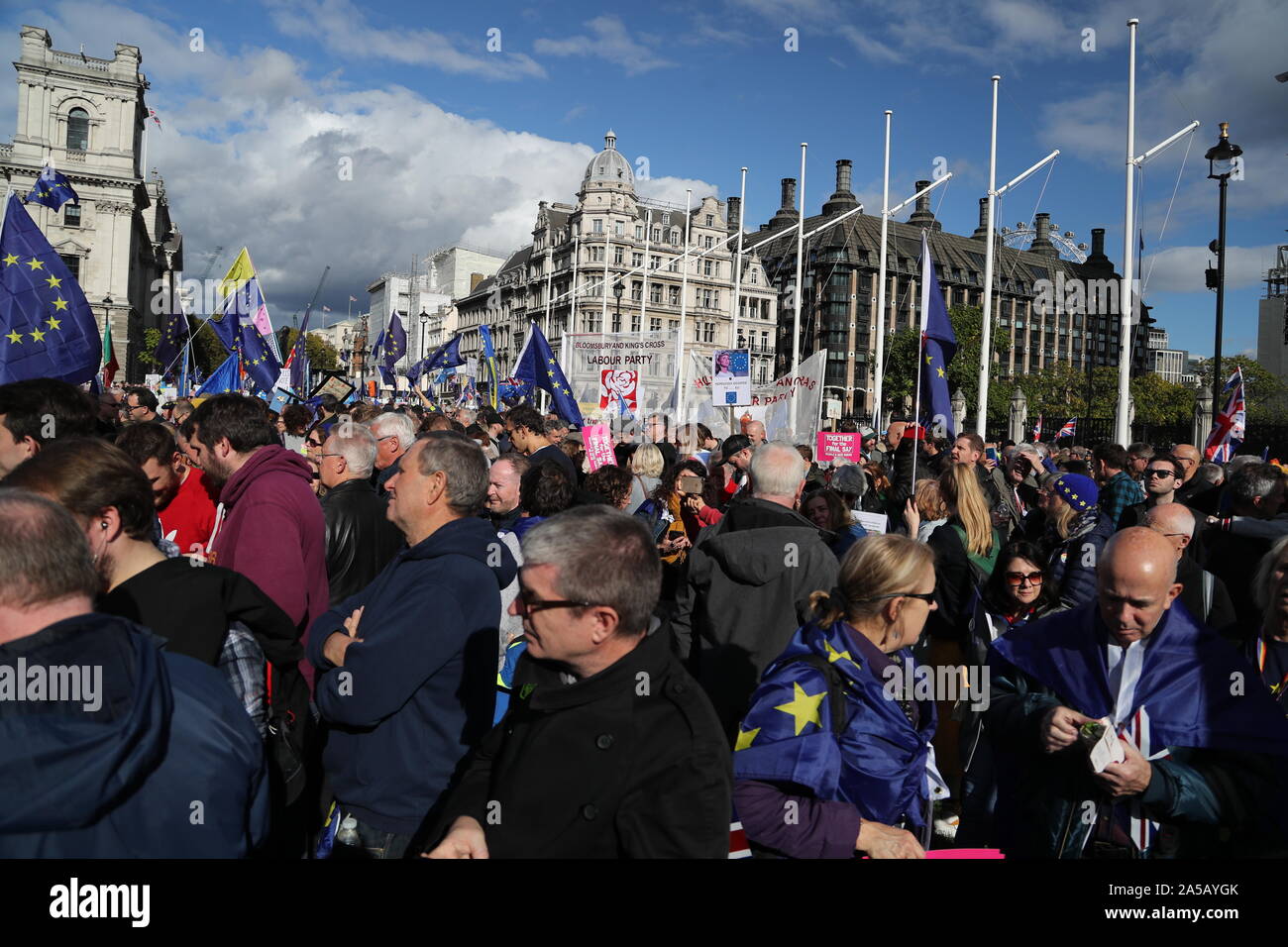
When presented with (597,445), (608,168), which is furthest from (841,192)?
(597,445)

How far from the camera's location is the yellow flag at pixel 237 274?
1561cm

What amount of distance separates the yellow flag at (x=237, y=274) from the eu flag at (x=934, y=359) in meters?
11.0

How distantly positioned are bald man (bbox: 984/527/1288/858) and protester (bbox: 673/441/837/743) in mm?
1638

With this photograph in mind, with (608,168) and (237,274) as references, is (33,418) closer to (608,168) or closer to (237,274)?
(237,274)

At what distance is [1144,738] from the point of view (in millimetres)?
3016

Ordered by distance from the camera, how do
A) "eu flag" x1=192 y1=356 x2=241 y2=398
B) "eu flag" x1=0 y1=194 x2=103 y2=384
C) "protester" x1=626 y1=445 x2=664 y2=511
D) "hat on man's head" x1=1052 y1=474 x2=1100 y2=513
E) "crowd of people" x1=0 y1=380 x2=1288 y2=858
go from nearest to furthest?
"crowd of people" x1=0 y1=380 x2=1288 y2=858 < "hat on man's head" x1=1052 y1=474 x2=1100 y2=513 < "eu flag" x1=0 y1=194 x2=103 y2=384 < "protester" x1=626 y1=445 x2=664 y2=511 < "eu flag" x1=192 y1=356 x2=241 y2=398

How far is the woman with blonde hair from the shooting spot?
8.63 feet

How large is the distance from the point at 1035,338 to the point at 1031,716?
395ft

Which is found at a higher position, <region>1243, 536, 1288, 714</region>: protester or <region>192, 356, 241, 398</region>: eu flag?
<region>192, 356, 241, 398</region>: eu flag

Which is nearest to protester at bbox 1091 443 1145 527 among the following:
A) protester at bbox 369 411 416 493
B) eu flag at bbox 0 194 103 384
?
protester at bbox 369 411 416 493

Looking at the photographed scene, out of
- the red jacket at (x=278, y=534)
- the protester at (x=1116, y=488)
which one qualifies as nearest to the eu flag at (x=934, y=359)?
the protester at (x=1116, y=488)

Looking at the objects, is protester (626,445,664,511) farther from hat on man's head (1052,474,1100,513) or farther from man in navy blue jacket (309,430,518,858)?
man in navy blue jacket (309,430,518,858)

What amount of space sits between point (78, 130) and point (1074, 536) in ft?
250
